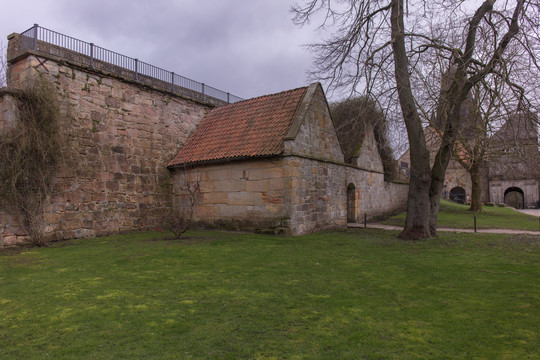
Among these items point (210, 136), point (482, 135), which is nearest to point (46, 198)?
point (210, 136)

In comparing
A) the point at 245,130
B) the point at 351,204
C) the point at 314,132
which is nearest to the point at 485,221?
the point at 351,204

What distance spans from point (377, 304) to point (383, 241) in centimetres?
649

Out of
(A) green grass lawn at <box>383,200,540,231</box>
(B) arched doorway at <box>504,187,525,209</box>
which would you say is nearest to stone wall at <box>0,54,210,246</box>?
(A) green grass lawn at <box>383,200,540,231</box>

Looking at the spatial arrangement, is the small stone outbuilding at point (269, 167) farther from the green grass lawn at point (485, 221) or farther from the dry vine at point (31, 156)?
the green grass lawn at point (485, 221)

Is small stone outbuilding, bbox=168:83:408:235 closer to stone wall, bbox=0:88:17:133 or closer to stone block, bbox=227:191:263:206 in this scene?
stone block, bbox=227:191:263:206

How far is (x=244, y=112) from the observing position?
1468cm

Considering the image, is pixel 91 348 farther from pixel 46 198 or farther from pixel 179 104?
pixel 179 104

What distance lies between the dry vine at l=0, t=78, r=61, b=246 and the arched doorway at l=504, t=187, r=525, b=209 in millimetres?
45152

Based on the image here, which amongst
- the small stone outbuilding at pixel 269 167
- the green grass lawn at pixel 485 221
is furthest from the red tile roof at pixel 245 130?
the green grass lawn at pixel 485 221

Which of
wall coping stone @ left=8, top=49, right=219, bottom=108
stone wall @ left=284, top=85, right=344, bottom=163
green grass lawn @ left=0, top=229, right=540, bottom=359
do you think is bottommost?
green grass lawn @ left=0, top=229, right=540, bottom=359

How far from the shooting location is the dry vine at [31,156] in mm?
9273

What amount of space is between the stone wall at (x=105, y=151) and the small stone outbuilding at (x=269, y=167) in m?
1.11

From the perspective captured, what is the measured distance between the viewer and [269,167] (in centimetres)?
1165

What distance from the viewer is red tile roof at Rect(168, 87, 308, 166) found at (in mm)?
12164
